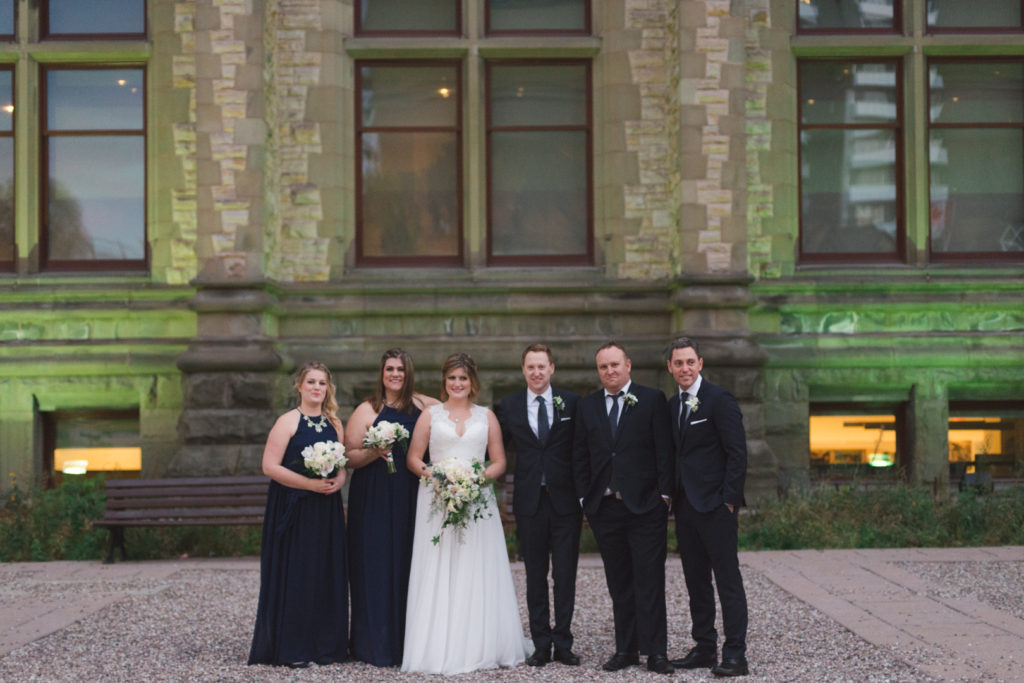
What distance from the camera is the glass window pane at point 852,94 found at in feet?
44.4

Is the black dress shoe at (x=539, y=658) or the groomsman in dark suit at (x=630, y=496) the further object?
the black dress shoe at (x=539, y=658)

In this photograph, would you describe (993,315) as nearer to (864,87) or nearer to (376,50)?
(864,87)

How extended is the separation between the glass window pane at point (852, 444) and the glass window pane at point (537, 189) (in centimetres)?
366

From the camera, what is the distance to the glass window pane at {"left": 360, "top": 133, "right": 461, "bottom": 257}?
13320mm

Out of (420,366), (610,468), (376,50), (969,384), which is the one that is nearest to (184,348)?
A: (420,366)

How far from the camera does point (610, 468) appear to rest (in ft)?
21.3

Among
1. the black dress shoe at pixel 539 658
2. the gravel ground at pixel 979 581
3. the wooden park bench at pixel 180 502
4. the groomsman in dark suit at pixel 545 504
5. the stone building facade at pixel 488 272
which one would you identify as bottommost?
the gravel ground at pixel 979 581

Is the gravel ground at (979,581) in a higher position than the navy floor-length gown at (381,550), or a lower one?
lower

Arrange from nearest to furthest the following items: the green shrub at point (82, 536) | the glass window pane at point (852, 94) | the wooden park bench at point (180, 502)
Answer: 1. the wooden park bench at point (180, 502)
2. the green shrub at point (82, 536)
3. the glass window pane at point (852, 94)

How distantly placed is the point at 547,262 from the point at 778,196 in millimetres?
2767

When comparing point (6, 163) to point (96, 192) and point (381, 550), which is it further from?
point (381, 550)

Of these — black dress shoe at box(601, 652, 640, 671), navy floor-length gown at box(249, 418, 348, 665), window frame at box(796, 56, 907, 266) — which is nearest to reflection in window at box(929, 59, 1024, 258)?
window frame at box(796, 56, 907, 266)

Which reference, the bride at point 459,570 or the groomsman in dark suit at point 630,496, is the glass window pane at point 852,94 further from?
the bride at point 459,570

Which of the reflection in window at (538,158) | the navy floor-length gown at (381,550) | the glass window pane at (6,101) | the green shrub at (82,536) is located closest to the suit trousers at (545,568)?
the navy floor-length gown at (381,550)
